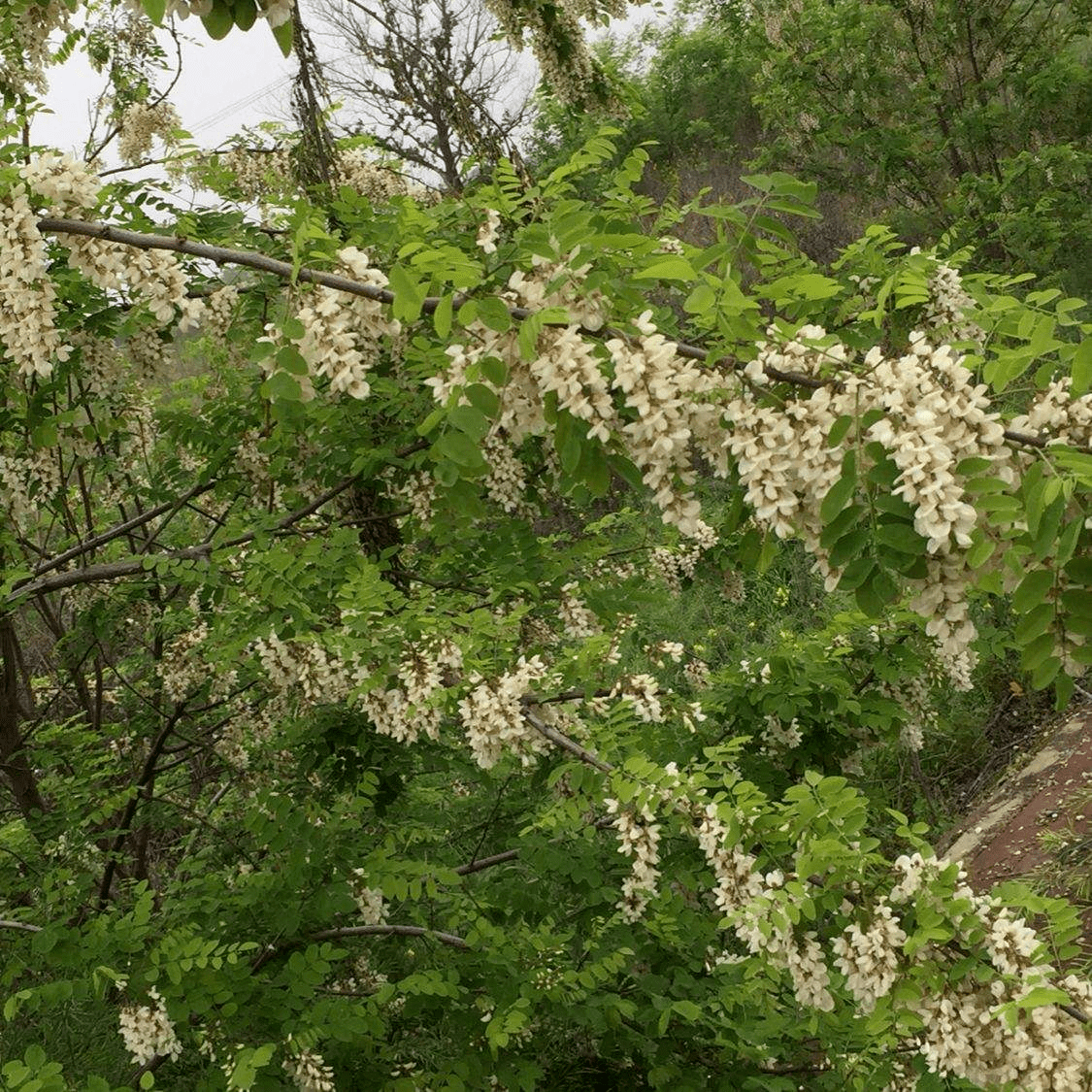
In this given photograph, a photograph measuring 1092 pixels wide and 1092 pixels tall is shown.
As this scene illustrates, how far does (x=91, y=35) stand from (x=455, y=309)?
5262 millimetres

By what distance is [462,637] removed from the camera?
3.12m

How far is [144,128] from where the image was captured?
738 centimetres

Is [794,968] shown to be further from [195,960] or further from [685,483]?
[195,960]

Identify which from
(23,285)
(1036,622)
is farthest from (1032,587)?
(23,285)

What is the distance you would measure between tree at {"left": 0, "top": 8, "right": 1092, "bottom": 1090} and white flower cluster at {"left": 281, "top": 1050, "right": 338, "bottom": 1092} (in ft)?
0.05

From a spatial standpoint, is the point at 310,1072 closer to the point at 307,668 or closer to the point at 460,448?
the point at 307,668

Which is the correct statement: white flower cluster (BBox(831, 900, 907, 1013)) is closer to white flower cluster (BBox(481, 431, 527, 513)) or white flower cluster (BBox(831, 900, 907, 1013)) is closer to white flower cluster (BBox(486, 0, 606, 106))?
white flower cluster (BBox(481, 431, 527, 513))

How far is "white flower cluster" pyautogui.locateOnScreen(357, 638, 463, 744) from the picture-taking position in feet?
A: 10.1

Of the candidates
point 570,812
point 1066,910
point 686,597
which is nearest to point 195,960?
point 570,812

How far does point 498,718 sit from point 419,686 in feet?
0.86

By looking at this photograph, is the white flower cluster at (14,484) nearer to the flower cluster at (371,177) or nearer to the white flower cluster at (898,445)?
the flower cluster at (371,177)

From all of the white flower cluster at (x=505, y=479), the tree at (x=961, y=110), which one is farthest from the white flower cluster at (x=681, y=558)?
the tree at (x=961, y=110)

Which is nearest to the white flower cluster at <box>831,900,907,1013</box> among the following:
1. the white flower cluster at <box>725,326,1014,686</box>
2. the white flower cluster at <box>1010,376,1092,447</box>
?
the white flower cluster at <box>725,326,1014,686</box>

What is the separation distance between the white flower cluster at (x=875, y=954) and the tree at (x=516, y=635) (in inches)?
0.4
